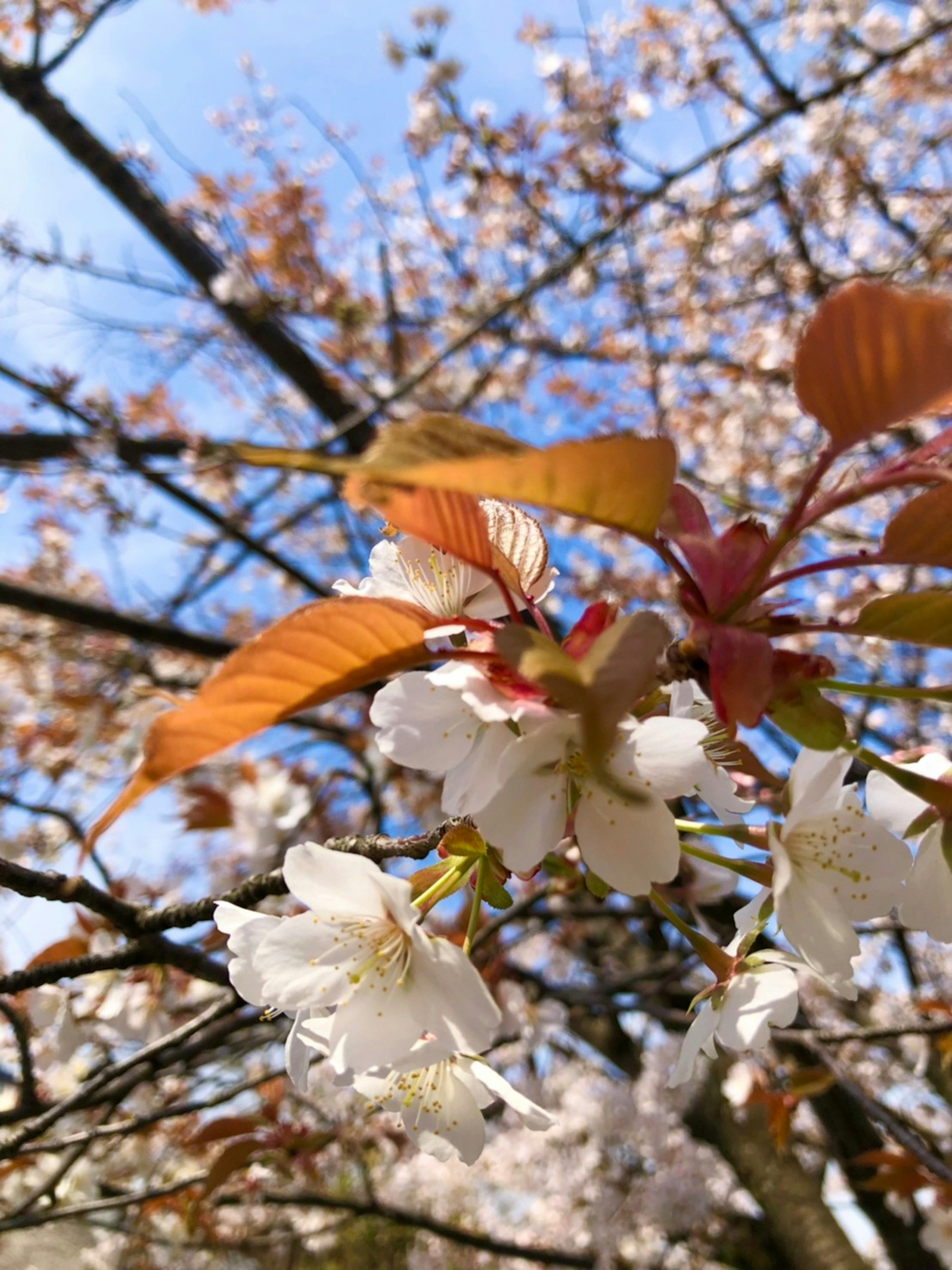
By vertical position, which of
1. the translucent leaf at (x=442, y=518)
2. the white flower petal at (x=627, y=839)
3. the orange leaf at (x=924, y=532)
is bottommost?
the white flower petal at (x=627, y=839)

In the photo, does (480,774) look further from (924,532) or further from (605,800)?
(924,532)

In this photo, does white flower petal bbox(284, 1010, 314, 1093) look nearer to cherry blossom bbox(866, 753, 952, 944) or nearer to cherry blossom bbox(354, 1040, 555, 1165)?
cherry blossom bbox(354, 1040, 555, 1165)

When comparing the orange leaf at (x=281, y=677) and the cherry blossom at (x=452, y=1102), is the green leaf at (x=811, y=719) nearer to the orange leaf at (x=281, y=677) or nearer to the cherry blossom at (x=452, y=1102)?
the orange leaf at (x=281, y=677)

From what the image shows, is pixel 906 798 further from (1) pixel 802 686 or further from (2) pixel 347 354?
(2) pixel 347 354

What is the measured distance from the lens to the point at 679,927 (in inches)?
23.6

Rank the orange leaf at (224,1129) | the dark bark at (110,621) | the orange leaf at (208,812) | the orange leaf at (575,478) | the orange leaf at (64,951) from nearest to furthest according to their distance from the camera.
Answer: the orange leaf at (575,478) < the orange leaf at (64,951) < the orange leaf at (224,1129) < the orange leaf at (208,812) < the dark bark at (110,621)

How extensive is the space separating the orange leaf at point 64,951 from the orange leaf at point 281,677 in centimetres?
63

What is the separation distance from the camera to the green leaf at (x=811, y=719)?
42cm

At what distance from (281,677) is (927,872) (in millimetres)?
468

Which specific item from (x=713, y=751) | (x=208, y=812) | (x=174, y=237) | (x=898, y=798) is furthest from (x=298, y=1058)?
(x=174, y=237)

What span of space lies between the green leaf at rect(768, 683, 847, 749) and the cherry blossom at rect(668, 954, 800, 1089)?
0.20 metres

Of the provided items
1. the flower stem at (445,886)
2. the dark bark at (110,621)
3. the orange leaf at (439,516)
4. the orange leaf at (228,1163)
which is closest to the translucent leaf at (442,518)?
the orange leaf at (439,516)

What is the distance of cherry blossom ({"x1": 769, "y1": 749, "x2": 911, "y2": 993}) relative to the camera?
1.57ft

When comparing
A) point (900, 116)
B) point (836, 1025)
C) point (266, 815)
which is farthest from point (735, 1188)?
point (900, 116)
